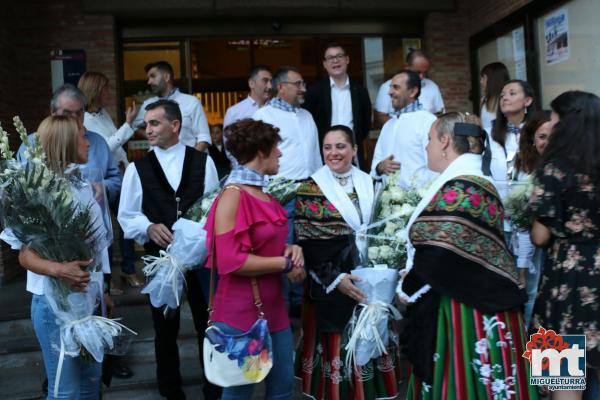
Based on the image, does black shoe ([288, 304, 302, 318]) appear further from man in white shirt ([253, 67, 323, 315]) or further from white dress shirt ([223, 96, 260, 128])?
white dress shirt ([223, 96, 260, 128])

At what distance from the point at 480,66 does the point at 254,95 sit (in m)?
3.98

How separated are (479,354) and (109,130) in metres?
4.16

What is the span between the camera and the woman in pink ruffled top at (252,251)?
11.6ft

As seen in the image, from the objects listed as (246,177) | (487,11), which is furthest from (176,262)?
(487,11)

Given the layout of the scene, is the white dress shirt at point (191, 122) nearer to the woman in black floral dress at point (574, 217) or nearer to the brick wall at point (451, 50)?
the woman in black floral dress at point (574, 217)

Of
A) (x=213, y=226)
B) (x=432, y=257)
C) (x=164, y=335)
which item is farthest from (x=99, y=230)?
(x=432, y=257)

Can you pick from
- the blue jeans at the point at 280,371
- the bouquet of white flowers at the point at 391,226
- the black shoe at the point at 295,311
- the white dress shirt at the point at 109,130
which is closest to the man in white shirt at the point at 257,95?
the white dress shirt at the point at 109,130

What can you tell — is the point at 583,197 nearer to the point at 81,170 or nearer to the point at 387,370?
the point at 387,370

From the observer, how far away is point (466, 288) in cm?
341

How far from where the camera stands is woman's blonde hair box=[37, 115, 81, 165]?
3746mm

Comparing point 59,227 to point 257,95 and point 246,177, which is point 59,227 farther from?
point 257,95

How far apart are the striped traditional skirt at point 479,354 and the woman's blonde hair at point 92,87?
396 centimetres

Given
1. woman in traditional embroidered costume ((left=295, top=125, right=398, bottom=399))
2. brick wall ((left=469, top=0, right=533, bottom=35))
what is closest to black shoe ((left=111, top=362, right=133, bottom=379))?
woman in traditional embroidered costume ((left=295, top=125, right=398, bottom=399))

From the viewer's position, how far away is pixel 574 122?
3453 millimetres
